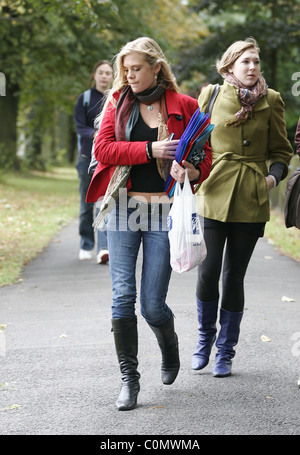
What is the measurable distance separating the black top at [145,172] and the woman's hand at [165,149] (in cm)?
16

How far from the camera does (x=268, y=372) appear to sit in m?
4.93

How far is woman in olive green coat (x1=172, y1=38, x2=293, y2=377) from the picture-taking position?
477 centimetres

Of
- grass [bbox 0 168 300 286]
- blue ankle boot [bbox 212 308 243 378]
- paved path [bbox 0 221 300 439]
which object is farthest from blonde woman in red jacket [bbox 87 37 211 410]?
grass [bbox 0 168 300 286]

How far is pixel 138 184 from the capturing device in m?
4.27

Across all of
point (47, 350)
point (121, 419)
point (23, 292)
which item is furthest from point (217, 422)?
point (23, 292)

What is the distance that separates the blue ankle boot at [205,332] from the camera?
492cm

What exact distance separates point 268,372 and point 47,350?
1.63m

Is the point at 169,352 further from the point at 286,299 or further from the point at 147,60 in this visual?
the point at 286,299

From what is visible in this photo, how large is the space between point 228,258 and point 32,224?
30.7 ft

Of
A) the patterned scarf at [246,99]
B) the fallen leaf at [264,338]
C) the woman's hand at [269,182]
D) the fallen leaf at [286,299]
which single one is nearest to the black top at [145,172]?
the patterned scarf at [246,99]

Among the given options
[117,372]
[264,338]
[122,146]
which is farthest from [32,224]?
[122,146]

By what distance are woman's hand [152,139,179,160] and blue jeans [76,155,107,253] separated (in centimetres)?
Answer: 479

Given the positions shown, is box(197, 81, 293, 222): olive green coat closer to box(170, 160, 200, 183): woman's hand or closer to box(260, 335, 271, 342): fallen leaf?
box(170, 160, 200, 183): woman's hand

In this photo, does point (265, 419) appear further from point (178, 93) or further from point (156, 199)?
point (178, 93)
